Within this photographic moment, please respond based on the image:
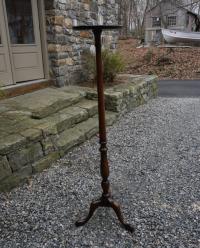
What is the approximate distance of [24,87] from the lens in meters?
4.16

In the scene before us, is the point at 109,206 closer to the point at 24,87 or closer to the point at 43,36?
the point at 24,87

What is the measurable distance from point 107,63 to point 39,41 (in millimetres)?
1327

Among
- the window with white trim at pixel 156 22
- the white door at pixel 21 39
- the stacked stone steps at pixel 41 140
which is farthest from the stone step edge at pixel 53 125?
the window with white trim at pixel 156 22

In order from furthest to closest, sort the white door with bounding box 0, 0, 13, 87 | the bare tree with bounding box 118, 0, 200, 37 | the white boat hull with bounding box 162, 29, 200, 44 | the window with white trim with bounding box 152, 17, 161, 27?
the bare tree with bounding box 118, 0, 200, 37 → the window with white trim with bounding box 152, 17, 161, 27 → the white boat hull with bounding box 162, 29, 200, 44 → the white door with bounding box 0, 0, 13, 87

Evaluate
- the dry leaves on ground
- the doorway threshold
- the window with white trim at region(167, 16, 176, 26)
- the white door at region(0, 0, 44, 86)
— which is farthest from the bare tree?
the doorway threshold

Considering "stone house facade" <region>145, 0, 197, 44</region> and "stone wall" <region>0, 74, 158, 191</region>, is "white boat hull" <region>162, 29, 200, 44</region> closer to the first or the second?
"stone house facade" <region>145, 0, 197, 44</region>

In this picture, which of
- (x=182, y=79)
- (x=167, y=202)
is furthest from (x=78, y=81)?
(x=182, y=79)

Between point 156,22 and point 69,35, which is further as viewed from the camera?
point 156,22

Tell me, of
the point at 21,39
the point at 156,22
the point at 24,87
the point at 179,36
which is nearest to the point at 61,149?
the point at 24,87

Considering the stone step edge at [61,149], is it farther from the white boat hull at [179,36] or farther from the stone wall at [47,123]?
the white boat hull at [179,36]

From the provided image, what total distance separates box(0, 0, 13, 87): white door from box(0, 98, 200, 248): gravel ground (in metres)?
1.69

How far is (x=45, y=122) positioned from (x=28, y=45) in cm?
181

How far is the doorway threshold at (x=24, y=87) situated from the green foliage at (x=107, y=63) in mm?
895

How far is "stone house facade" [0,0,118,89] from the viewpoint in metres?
4.00
